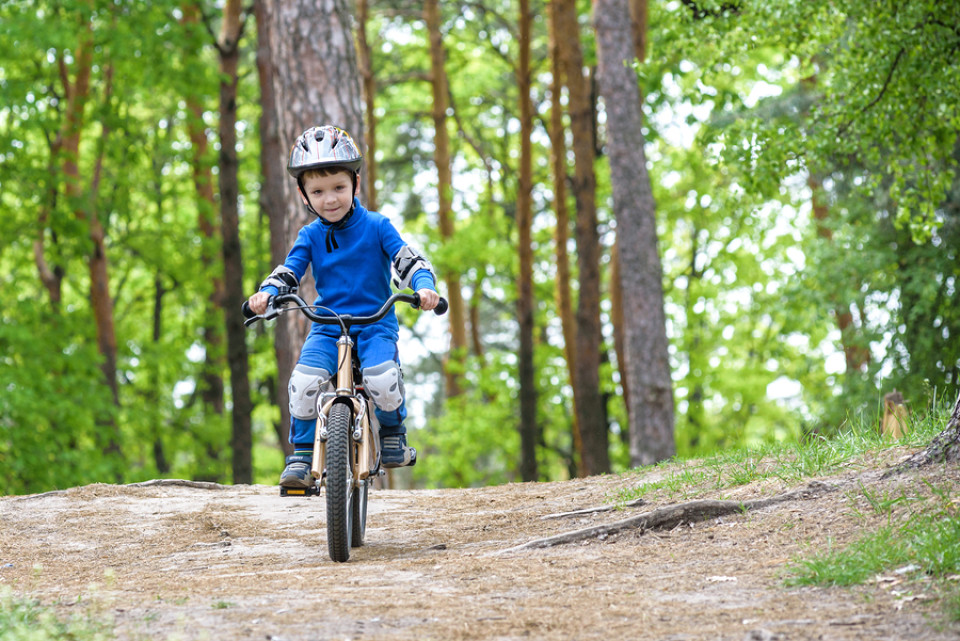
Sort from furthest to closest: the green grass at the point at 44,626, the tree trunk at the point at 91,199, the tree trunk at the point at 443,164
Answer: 1. the tree trunk at the point at 443,164
2. the tree trunk at the point at 91,199
3. the green grass at the point at 44,626

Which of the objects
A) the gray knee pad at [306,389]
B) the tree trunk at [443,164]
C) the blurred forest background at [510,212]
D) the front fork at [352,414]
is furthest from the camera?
the tree trunk at [443,164]

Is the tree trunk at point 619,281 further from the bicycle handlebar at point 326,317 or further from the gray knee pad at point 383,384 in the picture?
the bicycle handlebar at point 326,317

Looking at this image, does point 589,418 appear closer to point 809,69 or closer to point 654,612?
point 809,69

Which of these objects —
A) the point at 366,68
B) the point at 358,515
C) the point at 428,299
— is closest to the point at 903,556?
the point at 428,299

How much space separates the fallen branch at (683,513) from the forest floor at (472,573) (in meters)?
0.05

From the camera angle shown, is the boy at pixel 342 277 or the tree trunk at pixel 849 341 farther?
the tree trunk at pixel 849 341

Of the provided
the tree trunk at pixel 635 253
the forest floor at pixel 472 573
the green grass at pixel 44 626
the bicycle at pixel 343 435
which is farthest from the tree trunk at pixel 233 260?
the green grass at pixel 44 626

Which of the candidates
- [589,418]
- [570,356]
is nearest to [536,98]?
[570,356]

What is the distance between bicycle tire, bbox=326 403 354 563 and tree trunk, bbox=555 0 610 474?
40.8 feet

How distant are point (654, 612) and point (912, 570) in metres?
1.00

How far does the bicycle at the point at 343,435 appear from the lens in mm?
4793

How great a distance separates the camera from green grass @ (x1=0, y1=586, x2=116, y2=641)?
125 inches

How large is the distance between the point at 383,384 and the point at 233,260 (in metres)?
14.2

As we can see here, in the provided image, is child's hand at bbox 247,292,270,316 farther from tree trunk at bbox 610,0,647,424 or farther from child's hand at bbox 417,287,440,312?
tree trunk at bbox 610,0,647,424
